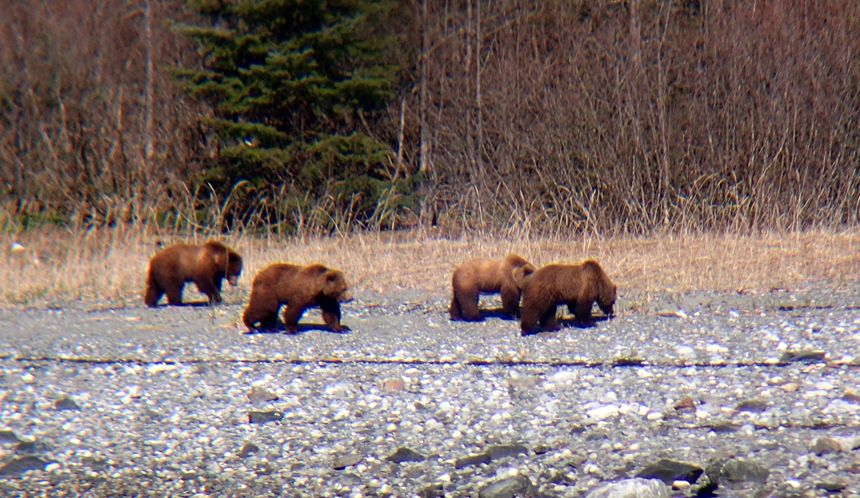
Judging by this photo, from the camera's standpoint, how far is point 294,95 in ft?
49.0

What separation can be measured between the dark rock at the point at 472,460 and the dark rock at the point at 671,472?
2.39 ft

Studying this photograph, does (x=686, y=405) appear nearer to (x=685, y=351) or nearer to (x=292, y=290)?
(x=685, y=351)

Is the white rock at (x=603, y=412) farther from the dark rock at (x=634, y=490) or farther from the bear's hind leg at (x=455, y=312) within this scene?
the bear's hind leg at (x=455, y=312)

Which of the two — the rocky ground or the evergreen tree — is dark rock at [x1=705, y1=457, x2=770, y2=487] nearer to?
the rocky ground

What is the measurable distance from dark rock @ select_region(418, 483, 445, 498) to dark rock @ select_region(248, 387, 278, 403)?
5.47 ft

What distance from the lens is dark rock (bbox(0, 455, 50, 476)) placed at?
12.9 feet

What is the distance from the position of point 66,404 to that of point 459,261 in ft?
21.9

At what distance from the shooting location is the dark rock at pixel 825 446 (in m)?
3.67

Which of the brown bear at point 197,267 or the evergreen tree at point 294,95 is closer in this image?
the brown bear at point 197,267

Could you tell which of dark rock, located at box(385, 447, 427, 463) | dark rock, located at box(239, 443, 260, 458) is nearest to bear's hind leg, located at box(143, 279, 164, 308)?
dark rock, located at box(239, 443, 260, 458)

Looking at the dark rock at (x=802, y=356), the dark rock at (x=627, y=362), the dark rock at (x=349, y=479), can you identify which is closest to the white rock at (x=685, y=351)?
the dark rock at (x=627, y=362)

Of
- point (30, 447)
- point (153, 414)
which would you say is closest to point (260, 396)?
point (153, 414)

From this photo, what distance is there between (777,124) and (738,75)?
1084 mm

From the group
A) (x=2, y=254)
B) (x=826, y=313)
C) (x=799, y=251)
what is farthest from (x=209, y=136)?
(x=826, y=313)
